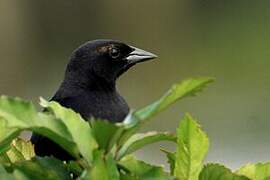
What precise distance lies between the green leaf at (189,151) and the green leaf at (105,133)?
18cm

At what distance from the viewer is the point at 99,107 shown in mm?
3592

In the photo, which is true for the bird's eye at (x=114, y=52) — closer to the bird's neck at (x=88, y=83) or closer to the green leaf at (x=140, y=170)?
the bird's neck at (x=88, y=83)

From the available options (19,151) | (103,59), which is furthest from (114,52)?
(19,151)

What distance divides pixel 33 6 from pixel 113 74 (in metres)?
7.81

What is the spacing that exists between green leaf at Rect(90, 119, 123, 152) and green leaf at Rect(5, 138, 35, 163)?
0.35 metres

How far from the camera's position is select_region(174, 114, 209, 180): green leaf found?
2041 millimetres

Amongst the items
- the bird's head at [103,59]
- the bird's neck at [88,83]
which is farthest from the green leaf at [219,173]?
the bird's head at [103,59]

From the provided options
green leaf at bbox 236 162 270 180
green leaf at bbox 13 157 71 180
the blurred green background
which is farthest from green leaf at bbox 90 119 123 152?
the blurred green background

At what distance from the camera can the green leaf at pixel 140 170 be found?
1929mm

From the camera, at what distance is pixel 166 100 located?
1.88 meters

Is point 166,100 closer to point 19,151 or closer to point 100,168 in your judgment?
point 100,168

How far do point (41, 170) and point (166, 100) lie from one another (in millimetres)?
242

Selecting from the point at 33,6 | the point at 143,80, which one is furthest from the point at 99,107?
the point at 33,6

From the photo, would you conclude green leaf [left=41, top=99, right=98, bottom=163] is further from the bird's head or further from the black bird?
the bird's head
